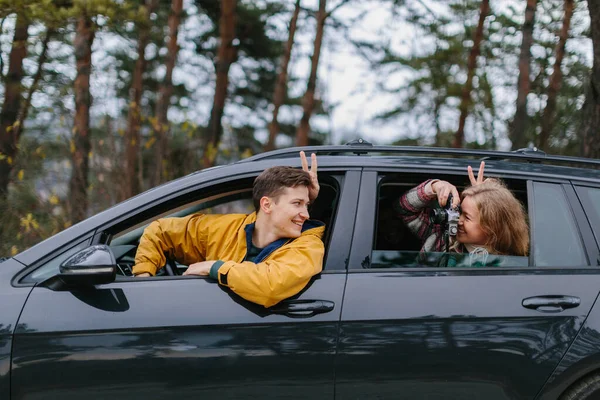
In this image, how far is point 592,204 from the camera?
9.00ft

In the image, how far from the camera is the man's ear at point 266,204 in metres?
2.81

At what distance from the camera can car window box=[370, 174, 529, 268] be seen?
2695 mm

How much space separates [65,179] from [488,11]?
9.73m

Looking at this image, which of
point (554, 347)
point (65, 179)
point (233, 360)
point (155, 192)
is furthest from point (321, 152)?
point (65, 179)

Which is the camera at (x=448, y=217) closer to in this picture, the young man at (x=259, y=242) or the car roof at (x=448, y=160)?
the car roof at (x=448, y=160)

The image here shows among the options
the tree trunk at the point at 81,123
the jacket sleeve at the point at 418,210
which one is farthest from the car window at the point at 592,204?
the tree trunk at the point at 81,123

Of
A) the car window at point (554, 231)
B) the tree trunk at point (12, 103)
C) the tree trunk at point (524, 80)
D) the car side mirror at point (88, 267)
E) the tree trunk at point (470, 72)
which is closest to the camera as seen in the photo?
the car side mirror at point (88, 267)

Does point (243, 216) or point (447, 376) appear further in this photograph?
point (243, 216)

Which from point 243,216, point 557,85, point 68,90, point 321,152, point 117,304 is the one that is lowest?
point 117,304

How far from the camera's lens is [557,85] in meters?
13.7

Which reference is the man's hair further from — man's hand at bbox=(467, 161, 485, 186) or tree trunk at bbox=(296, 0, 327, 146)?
tree trunk at bbox=(296, 0, 327, 146)

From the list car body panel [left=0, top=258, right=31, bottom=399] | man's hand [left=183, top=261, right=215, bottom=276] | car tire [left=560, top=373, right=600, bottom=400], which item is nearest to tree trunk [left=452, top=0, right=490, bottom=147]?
car tire [left=560, top=373, right=600, bottom=400]

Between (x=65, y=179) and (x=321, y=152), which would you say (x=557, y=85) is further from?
(x=321, y=152)

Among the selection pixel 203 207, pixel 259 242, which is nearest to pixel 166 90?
pixel 203 207
